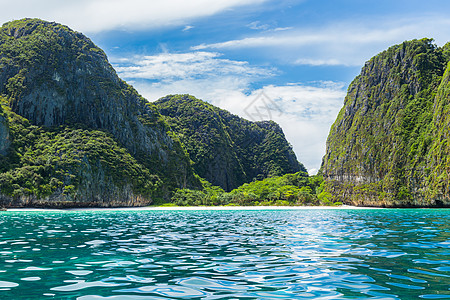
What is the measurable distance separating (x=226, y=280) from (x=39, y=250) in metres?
10.1

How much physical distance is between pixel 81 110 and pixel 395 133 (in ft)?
409

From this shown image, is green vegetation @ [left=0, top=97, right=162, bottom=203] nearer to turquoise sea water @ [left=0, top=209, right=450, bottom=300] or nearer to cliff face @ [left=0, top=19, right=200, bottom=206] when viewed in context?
cliff face @ [left=0, top=19, right=200, bottom=206]

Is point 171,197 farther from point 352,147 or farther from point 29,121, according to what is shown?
point 352,147

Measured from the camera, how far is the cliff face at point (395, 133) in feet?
328

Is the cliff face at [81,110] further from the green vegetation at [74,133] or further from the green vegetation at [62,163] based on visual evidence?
the green vegetation at [62,163]

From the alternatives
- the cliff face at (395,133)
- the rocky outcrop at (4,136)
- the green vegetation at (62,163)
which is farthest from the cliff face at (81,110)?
the cliff face at (395,133)

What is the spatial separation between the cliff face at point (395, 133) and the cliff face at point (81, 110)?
74.7 m

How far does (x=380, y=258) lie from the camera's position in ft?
40.3

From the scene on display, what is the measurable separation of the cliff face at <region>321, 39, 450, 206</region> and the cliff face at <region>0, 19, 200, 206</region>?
74.7 metres

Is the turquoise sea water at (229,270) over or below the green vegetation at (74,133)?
below

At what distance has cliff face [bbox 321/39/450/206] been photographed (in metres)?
99.9

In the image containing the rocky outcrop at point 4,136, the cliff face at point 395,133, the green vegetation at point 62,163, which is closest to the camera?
the green vegetation at point 62,163

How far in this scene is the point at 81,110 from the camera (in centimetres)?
13950

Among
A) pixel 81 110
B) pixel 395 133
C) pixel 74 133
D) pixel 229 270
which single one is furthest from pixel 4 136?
pixel 395 133
